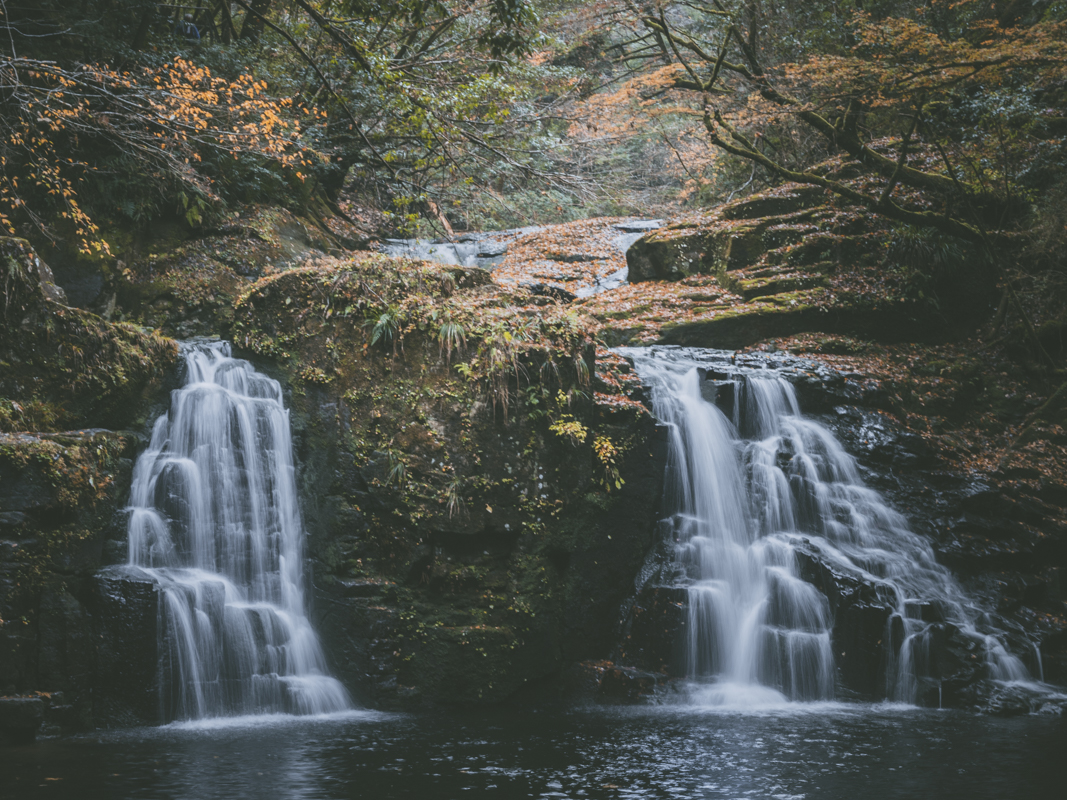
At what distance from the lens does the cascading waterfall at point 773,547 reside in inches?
305

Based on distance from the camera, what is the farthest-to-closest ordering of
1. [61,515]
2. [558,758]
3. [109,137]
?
[109,137] → [61,515] → [558,758]

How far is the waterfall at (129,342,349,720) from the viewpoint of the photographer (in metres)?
6.38

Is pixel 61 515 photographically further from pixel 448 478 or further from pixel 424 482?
pixel 448 478

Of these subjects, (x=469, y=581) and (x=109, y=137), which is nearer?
(x=469, y=581)

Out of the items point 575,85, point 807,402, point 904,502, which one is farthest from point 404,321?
point 575,85

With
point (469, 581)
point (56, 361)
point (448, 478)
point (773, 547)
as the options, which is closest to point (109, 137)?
point (56, 361)

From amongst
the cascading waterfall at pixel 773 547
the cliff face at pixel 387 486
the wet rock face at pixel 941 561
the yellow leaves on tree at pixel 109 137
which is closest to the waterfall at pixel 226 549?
the cliff face at pixel 387 486

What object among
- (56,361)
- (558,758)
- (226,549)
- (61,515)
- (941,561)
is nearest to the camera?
(558,758)

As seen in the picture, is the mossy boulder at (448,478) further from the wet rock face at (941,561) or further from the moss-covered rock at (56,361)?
the moss-covered rock at (56,361)

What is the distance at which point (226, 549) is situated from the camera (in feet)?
23.5

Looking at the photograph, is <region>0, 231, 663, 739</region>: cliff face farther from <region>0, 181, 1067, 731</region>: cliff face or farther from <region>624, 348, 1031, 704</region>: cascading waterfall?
<region>624, 348, 1031, 704</region>: cascading waterfall

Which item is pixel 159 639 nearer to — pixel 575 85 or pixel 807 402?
pixel 807 402

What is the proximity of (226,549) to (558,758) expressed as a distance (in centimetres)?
407

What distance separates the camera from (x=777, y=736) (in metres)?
5.93
